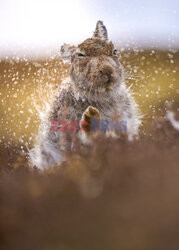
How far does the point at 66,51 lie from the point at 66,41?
0.12 metres

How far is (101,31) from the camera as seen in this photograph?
126 centimetres

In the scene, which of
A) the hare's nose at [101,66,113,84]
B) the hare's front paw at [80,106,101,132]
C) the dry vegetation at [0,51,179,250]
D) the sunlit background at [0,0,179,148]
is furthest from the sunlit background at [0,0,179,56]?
the dry vegetation at [0,51,179,250]

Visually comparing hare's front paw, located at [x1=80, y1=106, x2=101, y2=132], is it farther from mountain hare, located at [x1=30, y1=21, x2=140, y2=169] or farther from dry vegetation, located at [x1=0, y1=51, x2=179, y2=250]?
dry vegetation, located at [x1=0, y1=51, x2=179, y2=250]

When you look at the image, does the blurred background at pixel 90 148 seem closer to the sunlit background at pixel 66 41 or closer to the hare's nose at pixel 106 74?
the sunlit background at pixel 66 41

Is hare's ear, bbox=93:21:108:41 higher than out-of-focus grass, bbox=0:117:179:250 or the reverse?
higher

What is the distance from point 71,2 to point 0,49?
0.49 metres

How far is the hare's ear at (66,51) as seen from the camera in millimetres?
1244

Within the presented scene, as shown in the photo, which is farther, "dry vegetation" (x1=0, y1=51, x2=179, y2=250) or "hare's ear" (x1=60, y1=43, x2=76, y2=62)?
A: "hare's ear" (x1=60, y1=43, x2=76, y2=62)

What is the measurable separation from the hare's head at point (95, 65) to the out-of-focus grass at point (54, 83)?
132 mm

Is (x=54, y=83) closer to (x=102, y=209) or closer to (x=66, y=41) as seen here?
(x=66, y=41)

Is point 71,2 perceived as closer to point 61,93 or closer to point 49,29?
point 49,29

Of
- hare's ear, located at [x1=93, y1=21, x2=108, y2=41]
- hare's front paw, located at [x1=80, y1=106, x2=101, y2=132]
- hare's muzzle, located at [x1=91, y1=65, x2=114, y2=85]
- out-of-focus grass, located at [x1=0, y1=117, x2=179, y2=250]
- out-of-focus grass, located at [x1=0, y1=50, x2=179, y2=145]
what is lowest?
out-of-focus grass, located at [x1=0, y1=117, x2=179, y2=250]

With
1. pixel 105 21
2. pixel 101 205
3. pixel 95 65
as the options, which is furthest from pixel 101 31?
pixel 101 205

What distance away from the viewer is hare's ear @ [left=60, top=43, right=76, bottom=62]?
1.24 m
